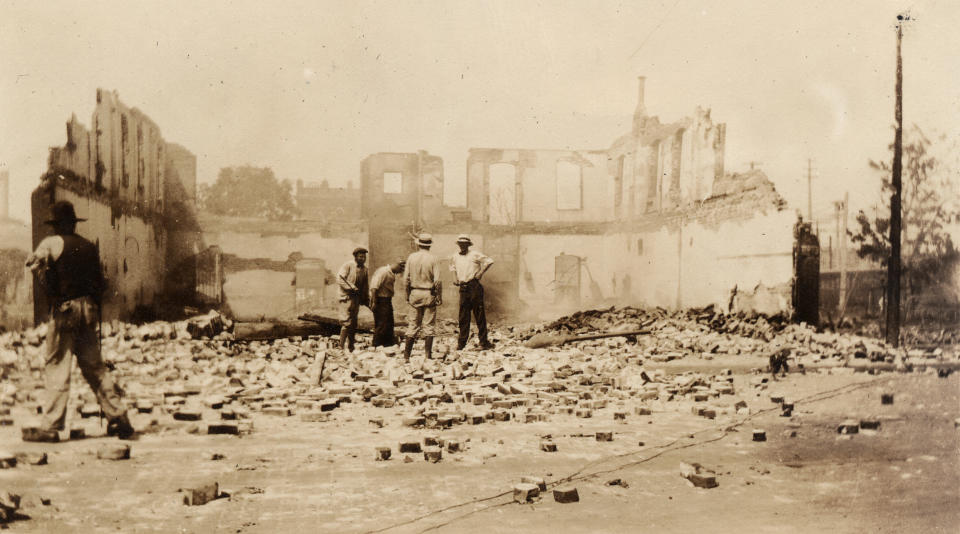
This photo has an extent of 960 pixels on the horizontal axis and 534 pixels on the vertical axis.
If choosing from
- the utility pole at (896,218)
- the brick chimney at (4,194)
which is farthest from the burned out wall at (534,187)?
the brick chimney at (4,194)

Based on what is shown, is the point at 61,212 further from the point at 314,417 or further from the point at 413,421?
the point at 413,421

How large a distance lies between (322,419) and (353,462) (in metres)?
1.63

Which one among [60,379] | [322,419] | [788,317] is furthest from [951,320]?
[60,379]

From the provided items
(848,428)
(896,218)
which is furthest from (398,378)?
(896,218)

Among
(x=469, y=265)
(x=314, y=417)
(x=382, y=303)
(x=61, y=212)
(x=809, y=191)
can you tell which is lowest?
(x=314, y=417)

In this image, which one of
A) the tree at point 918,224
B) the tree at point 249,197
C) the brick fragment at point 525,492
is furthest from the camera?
the tree at point 249,197

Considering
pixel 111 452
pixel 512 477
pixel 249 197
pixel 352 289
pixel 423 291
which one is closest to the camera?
pixel 512 477

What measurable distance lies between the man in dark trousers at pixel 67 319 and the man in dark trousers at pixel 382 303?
221 inches

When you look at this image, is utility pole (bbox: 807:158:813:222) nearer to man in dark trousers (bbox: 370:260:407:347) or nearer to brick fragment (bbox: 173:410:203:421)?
man in dark trousers (bbox: 370:260:407:347)

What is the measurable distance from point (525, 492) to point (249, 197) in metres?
18.0

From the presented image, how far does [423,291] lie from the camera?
10.1 m

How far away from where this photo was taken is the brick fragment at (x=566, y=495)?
13.7 ft

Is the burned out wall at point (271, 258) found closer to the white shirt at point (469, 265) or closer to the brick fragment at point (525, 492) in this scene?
the white shirt at point (469, 265)

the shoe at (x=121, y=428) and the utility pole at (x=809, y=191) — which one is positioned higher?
the utility pole at (x=809, y=191)
